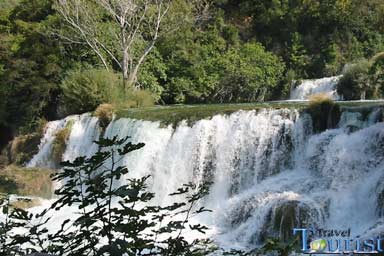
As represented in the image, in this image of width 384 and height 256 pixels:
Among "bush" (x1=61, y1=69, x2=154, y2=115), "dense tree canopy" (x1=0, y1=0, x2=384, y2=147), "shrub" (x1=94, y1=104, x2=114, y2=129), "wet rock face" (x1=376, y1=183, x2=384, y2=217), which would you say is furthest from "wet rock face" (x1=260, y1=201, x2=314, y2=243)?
"dense tree canopy" (x1=0, y1=0, x2=384, y2=147)

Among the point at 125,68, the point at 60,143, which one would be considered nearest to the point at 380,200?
the point at 60,143

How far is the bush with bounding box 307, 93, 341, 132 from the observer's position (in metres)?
9.63

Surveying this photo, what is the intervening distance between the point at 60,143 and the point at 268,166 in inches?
248

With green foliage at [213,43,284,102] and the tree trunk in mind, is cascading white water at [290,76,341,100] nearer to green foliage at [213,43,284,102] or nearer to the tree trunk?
green foliage at [213,43,284,102]

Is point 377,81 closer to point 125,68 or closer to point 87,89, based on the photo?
point 125,68

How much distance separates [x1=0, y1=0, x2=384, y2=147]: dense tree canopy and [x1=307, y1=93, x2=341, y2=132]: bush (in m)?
7.89

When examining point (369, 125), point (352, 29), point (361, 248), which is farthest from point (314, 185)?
point (352, 29)

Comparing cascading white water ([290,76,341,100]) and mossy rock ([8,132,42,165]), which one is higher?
cascading white water ([290,76,341,100])

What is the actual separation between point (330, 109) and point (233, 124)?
6.37ft

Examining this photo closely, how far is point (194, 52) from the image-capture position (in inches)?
760

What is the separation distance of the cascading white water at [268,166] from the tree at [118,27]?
4.88m

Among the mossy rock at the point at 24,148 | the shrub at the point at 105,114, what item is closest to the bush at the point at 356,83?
the shrub at the point at 105,114

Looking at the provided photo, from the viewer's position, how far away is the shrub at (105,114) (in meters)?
13.3

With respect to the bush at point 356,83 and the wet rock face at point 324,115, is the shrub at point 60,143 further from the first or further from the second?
the bush at point 356,83
